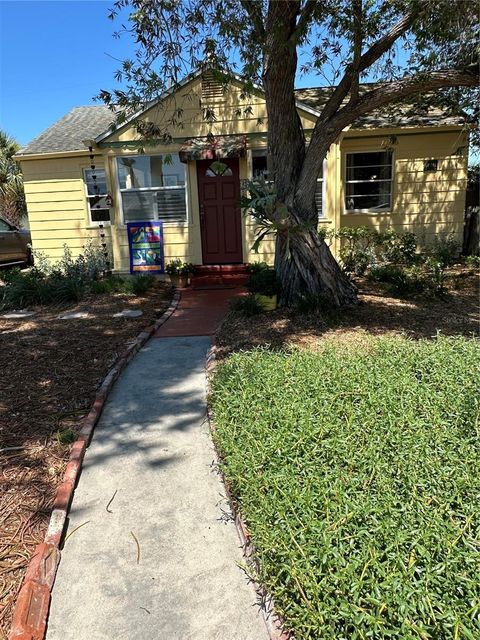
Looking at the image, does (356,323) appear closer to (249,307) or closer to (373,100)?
(249,307)

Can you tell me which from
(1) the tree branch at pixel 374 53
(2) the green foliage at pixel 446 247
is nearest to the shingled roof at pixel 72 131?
(1) the tree branch at pixel 374 53

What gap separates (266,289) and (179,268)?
10.9 feet

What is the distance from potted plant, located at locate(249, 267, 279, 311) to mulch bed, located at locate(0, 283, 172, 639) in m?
1.66

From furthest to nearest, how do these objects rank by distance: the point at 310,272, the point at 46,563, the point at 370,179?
the point at 370,179
the point at 310,272
the point at 46,563

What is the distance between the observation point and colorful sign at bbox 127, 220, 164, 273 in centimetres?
1012

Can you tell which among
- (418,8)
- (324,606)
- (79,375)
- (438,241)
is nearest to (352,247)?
(438,241)

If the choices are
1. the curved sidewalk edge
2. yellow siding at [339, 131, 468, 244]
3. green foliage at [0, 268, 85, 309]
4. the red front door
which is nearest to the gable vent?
the red front door

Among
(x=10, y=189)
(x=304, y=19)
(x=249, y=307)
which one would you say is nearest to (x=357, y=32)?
(x=304, y=19)

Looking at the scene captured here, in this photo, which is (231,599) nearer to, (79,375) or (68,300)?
(79,375)

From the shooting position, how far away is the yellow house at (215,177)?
973 centimetres

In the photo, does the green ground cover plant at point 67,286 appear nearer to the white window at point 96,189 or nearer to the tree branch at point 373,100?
the white window at point 96,189

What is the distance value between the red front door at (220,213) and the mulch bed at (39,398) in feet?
8.77

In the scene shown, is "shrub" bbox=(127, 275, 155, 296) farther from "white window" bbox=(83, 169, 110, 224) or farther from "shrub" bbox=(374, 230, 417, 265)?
"shrub" bbox=(374, 230, 417, 265)

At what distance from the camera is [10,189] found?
63.4 feet
